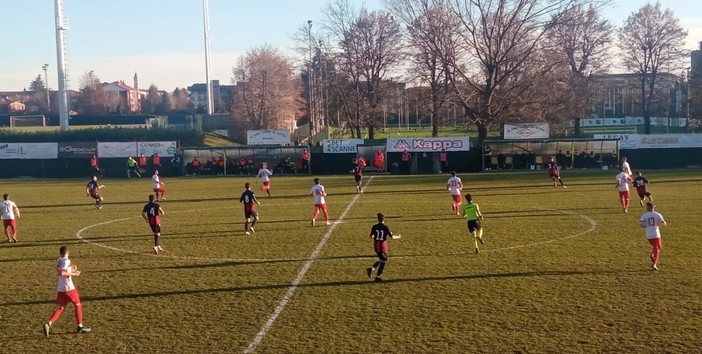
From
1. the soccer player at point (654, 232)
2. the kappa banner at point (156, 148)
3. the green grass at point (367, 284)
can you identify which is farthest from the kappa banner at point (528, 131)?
the soccer player at point (654, 232)

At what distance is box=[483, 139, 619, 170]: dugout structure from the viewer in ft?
163

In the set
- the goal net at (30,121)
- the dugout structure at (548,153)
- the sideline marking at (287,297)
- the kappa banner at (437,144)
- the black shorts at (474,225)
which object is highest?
the goal net at (30,121)

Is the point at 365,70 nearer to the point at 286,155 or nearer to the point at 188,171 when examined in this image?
the point at 286,155

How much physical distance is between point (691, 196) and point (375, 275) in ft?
67.7

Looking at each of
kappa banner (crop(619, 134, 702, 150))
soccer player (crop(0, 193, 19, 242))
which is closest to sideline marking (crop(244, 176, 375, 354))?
soccer player (crop(0, 193, 19, 242))

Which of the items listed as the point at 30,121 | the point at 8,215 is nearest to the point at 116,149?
the point at 8,215

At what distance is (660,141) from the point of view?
1937 inches

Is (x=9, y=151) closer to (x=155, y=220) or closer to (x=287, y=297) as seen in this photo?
(x=155, y=220)

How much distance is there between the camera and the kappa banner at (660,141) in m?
48.8

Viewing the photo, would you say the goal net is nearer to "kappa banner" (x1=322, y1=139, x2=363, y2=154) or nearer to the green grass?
"kappa banner" (x1=322, y1=139, x2=363, y2=154)

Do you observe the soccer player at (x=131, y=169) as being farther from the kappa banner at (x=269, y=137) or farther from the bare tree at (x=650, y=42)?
the bare tree at (x=650, y=42)

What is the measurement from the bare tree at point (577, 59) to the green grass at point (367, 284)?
116ft

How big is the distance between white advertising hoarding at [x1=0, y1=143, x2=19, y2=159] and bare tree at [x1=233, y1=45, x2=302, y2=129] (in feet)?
91.9

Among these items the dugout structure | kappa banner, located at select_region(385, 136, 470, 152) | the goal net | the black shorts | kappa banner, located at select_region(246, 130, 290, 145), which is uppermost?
the goal net
